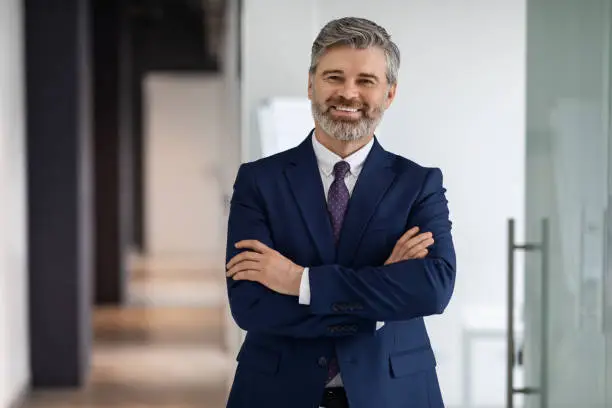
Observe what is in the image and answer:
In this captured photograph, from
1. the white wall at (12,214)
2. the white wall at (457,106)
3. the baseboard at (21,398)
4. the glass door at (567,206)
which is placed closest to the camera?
the glass door at (567,206)

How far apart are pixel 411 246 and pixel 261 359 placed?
44 centimetres

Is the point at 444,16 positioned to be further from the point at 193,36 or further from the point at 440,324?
the point at 193,36

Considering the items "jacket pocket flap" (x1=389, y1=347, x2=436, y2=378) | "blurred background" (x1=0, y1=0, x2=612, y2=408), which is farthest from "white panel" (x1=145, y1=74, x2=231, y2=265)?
"jacket pocket flap" (x1=389, y1=347, x2=436, y2=378)

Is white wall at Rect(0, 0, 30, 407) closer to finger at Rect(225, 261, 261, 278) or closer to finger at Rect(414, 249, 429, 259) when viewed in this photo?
finger at Rect(225, 261, 261, 278)

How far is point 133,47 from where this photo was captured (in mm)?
16328

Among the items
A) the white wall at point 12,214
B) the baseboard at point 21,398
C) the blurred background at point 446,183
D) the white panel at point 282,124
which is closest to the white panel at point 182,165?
the blurred background at point 446,183

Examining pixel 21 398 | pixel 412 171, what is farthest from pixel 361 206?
pixel 21 398

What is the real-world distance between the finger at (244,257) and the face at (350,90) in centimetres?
34

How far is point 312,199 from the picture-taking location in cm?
243

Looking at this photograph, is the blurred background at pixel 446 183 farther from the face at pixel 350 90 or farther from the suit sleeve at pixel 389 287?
the face at pixel 350 90

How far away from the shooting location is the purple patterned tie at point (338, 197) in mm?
2445

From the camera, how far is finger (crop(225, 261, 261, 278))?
7.96 feet

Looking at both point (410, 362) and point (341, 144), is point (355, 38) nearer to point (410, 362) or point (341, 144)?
point (341, 144)

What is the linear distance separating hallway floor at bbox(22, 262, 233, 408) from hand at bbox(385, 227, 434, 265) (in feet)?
10.4
